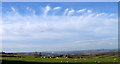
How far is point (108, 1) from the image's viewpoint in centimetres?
862

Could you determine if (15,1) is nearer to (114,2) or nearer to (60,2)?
(60,2)

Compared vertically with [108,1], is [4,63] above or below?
below

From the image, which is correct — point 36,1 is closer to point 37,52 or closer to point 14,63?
point 14,63

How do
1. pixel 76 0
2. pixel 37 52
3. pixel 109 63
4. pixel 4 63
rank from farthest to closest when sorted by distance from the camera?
pixel 37 52 → pixel 76 0 → pixel 109 63 → pixel 4 63

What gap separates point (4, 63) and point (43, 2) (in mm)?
3988

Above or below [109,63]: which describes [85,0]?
above

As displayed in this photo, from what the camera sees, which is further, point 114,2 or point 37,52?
point 37,52

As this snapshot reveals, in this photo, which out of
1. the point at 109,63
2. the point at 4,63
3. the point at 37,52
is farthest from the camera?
the point at 37,52

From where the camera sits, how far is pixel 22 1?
8.60 meters

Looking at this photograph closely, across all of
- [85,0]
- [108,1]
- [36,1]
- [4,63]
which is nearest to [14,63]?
[4,63]

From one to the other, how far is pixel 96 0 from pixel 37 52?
6.15m

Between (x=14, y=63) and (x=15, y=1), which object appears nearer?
(x=14, y=63)

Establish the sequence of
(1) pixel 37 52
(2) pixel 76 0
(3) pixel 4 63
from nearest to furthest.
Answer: (3) pixel 4 63
(2) pixel 76 0
(1) pixel 37 52

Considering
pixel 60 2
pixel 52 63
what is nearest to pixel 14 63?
pixel 52 63
